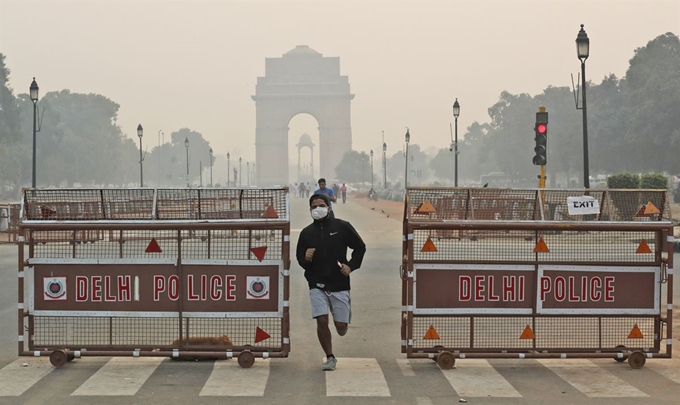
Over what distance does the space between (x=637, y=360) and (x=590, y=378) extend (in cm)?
72

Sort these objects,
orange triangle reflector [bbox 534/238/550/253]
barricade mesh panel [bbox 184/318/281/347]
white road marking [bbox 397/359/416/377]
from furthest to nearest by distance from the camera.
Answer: barricade mesh panel [bbox 184/318/281/347], orange triangle reflector [bbox 534/238/550/253], white road marking [bbox 397/359/416/377]

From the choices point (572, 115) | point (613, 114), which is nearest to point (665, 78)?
point (613, 114)

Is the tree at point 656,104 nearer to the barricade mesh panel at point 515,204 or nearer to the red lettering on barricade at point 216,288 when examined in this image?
the barricade mesh panel at point 515,204

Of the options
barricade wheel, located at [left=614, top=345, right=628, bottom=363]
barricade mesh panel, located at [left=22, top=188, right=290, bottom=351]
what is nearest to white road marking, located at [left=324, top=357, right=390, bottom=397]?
barricade mesh panel, located at [left=22, top=188, right=290, bottom=351]

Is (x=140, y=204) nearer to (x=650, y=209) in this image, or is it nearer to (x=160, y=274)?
(x=160, y=274)

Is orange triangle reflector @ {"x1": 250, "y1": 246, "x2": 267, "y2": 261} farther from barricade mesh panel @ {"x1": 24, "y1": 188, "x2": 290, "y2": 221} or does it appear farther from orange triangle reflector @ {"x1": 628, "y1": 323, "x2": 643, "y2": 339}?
orange triangle reflector @ {"x1": 628, "y1": 323, "x2": 643, "y2": 339}

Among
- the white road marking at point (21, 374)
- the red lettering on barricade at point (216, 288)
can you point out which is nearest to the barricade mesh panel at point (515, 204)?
the red lettering on barricade at point (216, 288)

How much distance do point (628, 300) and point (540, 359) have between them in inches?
38.8

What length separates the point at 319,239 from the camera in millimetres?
9492

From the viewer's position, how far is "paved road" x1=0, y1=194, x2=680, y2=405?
324 inches

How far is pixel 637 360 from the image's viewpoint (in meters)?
9.70

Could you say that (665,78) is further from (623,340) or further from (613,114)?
(623,340)

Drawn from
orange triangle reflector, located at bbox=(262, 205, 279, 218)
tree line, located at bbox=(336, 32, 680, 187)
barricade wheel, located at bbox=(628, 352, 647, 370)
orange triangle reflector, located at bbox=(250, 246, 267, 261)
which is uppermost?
tree line, located at bbox=(336, 32, 680, 187)

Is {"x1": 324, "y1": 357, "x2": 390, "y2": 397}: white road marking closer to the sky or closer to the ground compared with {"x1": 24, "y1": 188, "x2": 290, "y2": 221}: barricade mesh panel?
closer to the ground
